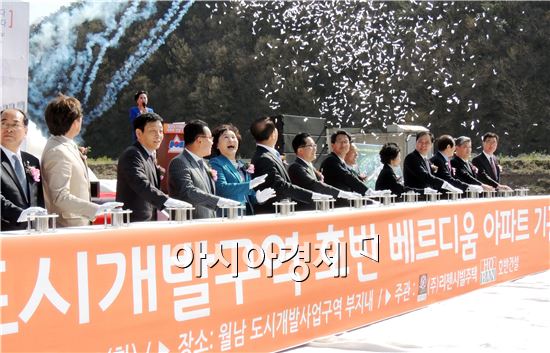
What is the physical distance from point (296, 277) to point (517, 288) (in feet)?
11.0

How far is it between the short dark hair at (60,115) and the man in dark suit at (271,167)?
1612mm

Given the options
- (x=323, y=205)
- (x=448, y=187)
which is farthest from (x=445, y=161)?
(x=323, y=205)

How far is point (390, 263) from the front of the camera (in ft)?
17.5

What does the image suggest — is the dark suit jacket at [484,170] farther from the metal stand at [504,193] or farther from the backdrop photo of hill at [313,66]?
the backdrop photo of hill at [313,66]

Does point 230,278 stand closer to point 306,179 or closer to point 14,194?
point 14,194

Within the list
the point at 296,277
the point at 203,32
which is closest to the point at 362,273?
the point at 296,277

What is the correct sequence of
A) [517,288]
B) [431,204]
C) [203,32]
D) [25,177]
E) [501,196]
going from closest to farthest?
[25,177] < [431,204] < [517,288] < [501,196] < [203,32]

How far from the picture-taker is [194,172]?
4.47 m

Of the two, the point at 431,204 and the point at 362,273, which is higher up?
the point at 431,204

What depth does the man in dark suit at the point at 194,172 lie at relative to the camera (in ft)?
14.2

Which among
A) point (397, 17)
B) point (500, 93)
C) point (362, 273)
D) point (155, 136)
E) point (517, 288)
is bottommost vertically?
point (517, 288)

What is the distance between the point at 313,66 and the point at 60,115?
3231 centimetres

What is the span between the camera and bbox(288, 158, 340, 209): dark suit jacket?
5.63 meters

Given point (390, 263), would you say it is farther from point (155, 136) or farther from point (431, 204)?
point (155, 136)
